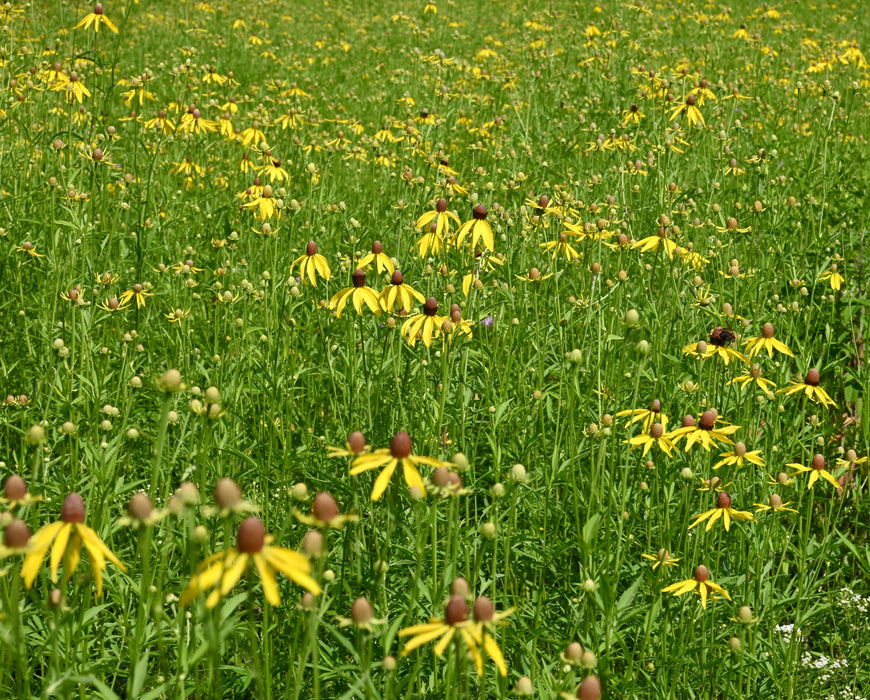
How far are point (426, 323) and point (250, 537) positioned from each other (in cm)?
149

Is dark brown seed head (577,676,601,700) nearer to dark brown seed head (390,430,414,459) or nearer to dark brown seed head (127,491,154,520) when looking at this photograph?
dark brown seed head (390,430,414,459)

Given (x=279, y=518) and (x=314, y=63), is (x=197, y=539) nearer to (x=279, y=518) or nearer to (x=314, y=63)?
(x=279, y=518)

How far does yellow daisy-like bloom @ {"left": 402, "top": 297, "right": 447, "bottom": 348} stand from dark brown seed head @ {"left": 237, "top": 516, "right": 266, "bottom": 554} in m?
1.38

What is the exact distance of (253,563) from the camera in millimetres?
1274

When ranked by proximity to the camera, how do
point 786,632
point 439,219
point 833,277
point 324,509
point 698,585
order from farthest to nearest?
point 833,277, point 439,219, point 786,632, point 698,585, point 324,509

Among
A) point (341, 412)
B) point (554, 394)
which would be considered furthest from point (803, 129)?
point (341, 412)

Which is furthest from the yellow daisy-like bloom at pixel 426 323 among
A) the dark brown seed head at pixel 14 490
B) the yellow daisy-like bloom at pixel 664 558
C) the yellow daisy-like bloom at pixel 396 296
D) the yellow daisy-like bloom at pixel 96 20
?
the yellow daisy-like bloom at pixel 96 20

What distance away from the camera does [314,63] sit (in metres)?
9.59

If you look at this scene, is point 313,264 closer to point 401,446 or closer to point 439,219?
point 439,219

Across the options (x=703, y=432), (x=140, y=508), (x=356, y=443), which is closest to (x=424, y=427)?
(x=703, y=432)

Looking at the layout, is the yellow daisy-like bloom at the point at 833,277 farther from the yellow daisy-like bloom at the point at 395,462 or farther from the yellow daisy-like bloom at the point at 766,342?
the yellow daisy-like bloom at the point at 395,462

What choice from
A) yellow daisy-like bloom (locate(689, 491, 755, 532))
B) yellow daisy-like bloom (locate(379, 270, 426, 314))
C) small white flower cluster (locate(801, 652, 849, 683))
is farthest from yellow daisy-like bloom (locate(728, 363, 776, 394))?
yellow daisy-like bloom (locate(379, 270, 426, 314))

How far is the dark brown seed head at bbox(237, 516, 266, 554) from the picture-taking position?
126 cm

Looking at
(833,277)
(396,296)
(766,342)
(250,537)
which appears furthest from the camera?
(833,277)
